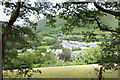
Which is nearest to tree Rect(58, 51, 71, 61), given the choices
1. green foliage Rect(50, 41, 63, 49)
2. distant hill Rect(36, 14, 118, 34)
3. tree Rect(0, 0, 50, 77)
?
green foliage Rect(50, 41, 63, 49)

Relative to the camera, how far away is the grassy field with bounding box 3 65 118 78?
175cm

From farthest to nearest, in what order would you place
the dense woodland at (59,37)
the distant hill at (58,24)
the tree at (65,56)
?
the tree at (65,56), the distant hill at (58,24), the dense woodland at (59,37)

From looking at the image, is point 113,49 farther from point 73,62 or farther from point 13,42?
point 13,42

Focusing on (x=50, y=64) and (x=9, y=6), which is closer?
(x=9, y=6)

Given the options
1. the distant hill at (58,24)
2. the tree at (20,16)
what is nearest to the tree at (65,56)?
the distant hill at (58,24)

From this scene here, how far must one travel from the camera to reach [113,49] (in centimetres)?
155

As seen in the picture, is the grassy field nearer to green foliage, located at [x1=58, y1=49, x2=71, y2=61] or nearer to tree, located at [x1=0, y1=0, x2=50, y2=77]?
green foliage, located at [x1=58, y1=49, x2=71, y2=61]

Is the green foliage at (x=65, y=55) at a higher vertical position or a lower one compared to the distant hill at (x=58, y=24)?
lower

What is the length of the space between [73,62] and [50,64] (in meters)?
0.35

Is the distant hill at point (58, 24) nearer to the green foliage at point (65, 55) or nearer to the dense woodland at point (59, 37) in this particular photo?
the dense woodland at point (59, 37)

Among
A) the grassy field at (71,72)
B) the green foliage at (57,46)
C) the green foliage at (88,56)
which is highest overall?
the green foliage at (57,46)

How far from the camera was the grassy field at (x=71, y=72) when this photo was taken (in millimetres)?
1749

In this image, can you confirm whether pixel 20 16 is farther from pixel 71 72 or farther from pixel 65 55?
pixel 71 72

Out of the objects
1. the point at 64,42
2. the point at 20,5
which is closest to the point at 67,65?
the point at 64,42
